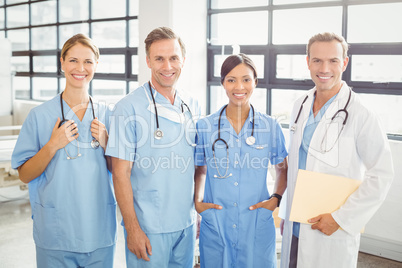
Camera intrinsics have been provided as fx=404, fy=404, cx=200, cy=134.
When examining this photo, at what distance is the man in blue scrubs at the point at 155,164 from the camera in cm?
164

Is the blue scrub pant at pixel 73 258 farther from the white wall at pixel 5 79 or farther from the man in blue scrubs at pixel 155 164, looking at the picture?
the white wall at pixel 5 79

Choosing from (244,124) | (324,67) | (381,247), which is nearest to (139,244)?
(244,124)

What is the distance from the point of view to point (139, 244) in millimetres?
1637

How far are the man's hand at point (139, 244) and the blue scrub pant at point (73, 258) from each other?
177mm

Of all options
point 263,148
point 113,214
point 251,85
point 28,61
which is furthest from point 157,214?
point 28,61

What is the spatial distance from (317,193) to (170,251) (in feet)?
2.19

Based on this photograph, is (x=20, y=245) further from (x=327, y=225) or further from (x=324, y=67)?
(x=324, y=67)

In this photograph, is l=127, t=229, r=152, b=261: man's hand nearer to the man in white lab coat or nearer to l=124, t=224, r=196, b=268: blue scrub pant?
l=124, t=224, r=196, b=268: blue scrub pant

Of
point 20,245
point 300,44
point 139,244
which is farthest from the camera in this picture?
point 300,44

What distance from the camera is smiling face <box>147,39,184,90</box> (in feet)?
5.57

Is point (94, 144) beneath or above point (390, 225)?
above

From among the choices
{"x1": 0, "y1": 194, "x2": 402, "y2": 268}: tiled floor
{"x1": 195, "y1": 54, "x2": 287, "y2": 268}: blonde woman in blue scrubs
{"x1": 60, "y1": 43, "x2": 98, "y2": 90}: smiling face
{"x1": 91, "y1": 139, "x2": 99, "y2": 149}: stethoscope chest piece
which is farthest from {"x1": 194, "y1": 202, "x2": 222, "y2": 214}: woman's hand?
{"x1": 0, "y1": 194, "x2": 402, "y2": 268}: tiled floor

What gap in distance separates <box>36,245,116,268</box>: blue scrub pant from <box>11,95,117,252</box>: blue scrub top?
0.03m

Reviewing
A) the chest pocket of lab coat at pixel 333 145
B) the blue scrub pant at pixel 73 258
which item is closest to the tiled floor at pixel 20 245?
the blue scrub pant at pixel 73 258
